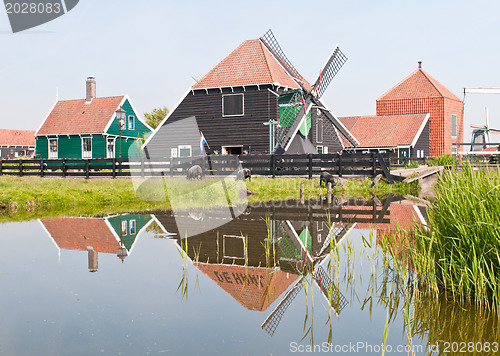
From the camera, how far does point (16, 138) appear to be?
2384 inches

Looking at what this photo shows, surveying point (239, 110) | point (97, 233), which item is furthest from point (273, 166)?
point (97, 233)

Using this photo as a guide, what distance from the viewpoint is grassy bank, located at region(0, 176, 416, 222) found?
49.2 ft

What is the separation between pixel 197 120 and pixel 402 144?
62.6ft

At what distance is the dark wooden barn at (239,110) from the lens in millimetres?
26078

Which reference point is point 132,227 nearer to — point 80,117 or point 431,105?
point 80,117

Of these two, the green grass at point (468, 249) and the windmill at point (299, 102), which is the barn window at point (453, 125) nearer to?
the windmill at point (299, 102)

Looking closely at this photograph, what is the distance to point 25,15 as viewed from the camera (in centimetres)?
1123

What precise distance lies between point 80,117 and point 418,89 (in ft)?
101

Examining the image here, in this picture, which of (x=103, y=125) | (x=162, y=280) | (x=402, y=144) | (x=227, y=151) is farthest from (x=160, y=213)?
(x=402, y=144)

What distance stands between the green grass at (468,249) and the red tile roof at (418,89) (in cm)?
4075

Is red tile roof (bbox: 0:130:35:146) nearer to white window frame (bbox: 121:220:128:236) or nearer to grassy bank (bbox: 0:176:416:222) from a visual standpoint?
grassy bank (bbox: 0:176:416:222)

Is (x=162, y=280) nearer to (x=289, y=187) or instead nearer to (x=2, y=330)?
(x=2, y=330)

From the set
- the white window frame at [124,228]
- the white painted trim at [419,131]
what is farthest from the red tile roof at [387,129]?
the white window frame at [124,228]

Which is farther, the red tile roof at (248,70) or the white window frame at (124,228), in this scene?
the red tile roof at (248,70)
